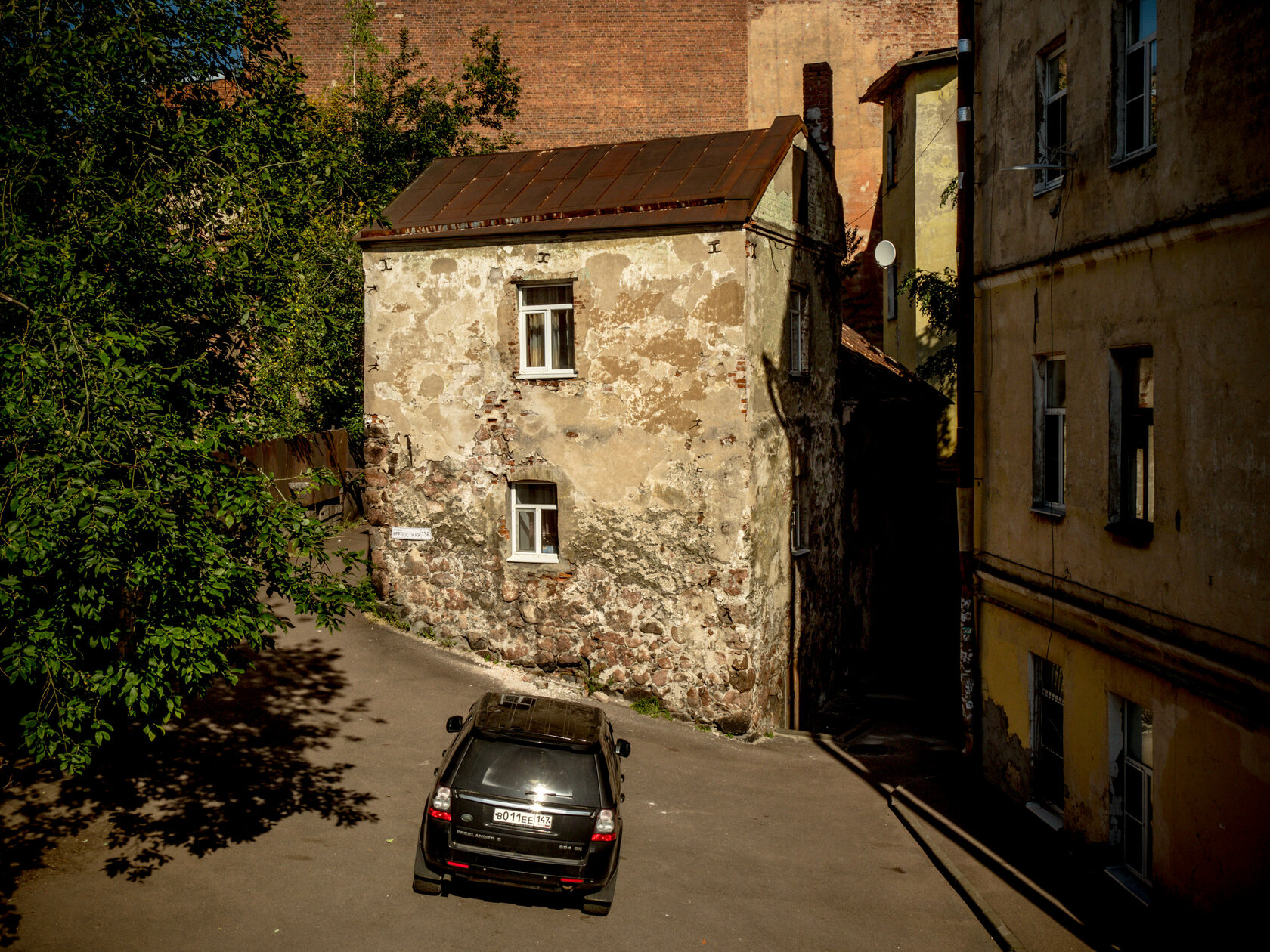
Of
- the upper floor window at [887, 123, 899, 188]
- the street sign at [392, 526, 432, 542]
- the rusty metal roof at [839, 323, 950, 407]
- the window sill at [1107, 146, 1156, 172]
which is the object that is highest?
the upper floor window at [887, 123, 899, 188]

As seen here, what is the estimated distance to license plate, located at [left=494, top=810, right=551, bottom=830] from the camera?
807cm

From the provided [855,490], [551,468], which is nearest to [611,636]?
[551,468]

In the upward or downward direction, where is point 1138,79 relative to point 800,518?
upward

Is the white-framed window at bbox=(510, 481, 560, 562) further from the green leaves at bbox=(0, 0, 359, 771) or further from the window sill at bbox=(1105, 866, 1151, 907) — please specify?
the window sill at bbox=(1105, 866, 1151, 907)

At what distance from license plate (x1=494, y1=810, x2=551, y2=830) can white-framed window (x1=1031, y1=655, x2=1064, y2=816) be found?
254 inches

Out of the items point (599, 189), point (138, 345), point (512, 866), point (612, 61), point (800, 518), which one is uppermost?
point (612, 61)

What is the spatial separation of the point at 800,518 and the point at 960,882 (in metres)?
7.79

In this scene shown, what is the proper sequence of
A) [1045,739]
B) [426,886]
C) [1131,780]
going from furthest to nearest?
[1045,739], [1131,780], [426,886]

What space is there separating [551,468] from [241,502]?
7.85 metres

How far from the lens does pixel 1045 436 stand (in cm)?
1149

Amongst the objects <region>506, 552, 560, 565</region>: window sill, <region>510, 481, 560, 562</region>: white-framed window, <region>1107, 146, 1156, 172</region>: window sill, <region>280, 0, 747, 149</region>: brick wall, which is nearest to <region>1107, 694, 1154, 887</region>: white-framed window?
<region>1107, 146, 1156, 172</region>: window sill

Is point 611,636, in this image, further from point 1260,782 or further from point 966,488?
point 1260,782

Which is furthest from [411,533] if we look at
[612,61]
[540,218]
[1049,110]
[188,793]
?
[612,61]

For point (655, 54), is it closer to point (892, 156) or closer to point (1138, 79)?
point (892, 156)
